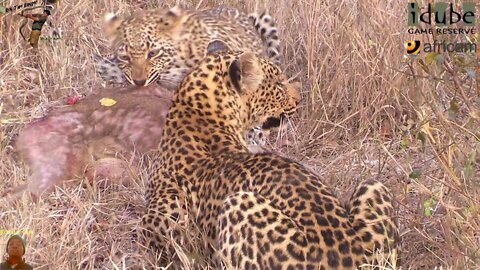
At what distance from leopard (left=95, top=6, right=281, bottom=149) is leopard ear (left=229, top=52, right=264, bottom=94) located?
1.44 meters

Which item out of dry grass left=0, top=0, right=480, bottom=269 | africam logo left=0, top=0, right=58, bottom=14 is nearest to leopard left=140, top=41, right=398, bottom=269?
dry grass left=0, top=0, right=480, bottom=269

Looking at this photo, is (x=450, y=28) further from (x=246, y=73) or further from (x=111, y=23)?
(x=111, y=23)

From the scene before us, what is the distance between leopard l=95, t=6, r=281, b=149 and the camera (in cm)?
686

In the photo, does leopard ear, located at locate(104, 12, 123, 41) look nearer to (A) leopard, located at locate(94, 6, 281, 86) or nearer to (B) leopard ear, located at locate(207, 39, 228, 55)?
(A) leopard, located at locate(94, 6, 281, 86)

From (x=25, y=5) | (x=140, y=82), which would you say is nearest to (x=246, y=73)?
(x=140, y=82)

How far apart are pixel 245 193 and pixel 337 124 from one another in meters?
1.91

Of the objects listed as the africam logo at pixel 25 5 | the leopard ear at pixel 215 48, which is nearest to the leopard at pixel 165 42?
the africam logo at pixel 25 5

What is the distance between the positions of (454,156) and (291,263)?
3.99ft

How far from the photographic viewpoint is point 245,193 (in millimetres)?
4402

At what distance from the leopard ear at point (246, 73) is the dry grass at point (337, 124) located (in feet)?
2.30

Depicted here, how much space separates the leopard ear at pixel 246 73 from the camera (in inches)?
202

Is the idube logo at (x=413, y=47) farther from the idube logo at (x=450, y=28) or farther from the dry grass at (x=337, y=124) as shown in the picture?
the dry grass at (x=337, y=124)

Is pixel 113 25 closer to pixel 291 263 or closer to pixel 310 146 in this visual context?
pixel 310 146

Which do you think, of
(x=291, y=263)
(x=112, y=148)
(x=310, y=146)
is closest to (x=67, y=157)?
(x=112, y=148)
